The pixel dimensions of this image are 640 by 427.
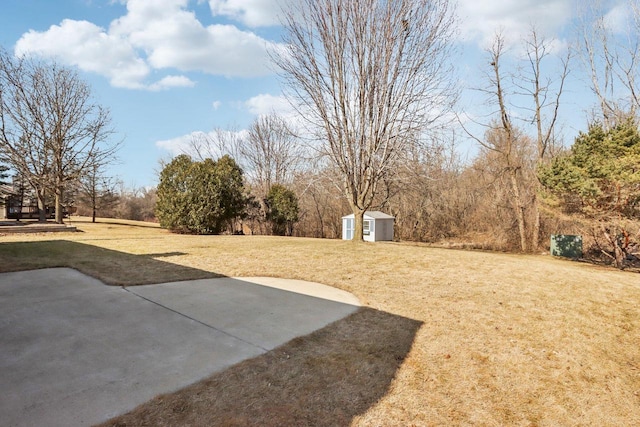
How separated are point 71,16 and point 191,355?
13.3 m

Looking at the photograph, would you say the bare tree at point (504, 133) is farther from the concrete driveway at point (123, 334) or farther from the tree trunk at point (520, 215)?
the concrete driveway at point (123, 334)

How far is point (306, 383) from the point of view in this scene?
244cm

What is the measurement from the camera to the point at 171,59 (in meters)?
11.8

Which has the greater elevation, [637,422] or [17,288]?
[17,288]

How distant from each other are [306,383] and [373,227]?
13.5 metres

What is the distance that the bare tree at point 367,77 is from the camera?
10.6 metres

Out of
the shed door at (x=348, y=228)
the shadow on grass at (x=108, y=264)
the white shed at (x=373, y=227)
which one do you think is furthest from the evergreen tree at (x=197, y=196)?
the shadow on grass at (x=108, y=264)

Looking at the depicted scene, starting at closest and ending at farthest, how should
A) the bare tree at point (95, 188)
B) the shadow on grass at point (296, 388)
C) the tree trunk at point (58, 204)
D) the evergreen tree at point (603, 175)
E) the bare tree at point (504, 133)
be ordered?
the shadow on grass at point (296, 388)
the evergreen tree at point (603, 175)
the bare tree at point (504, 133)
the tree trunk at point (58, 204)
the bare tree at point (95, 188)

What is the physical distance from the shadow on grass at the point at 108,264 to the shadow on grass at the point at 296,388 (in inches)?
132

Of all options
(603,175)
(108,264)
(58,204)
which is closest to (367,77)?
(603,175)

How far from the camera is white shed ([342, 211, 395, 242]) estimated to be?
15.7m

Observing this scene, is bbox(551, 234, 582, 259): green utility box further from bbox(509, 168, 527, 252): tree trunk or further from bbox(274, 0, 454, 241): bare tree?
bbox(274, 0, 454, 241): bare tree

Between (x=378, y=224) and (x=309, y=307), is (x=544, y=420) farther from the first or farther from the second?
(x=378, y=224)

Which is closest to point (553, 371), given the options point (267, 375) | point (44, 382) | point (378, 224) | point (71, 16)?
point (267, 375)
